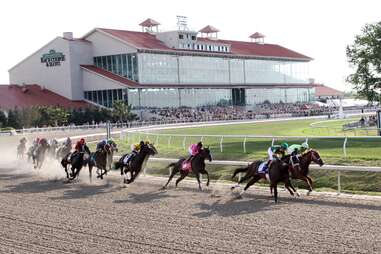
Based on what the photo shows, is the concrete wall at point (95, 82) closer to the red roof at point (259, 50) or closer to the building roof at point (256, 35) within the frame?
the red roof at point (259, 50)

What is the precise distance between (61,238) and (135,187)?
6.23 meters

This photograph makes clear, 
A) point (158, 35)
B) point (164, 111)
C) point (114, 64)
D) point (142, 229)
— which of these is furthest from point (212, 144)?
point (158, 35)

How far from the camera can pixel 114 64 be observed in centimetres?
6278

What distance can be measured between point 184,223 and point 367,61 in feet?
73.5

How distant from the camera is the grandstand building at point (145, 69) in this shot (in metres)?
61.6

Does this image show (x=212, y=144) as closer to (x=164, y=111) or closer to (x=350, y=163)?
(x=350, y=163)

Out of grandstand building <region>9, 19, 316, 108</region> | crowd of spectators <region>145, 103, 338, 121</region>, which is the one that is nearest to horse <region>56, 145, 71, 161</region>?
crowd of spectators <region>145, 103, 338, 121</region>

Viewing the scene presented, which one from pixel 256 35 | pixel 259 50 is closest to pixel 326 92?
pixel 256 35

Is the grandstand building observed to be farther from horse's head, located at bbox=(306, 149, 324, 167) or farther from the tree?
horse's head, located at bbox=(306, 149, 324, 167)

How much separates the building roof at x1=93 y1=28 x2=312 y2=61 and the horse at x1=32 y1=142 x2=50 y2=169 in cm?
4107

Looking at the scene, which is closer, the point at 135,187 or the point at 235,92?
the point at 135,187

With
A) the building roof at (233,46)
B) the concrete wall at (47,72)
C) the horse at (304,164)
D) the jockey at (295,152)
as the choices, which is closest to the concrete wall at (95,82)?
the concrete wall at (47,72)

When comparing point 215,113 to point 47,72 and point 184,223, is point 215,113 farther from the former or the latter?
point 184,223

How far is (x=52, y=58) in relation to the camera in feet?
208
